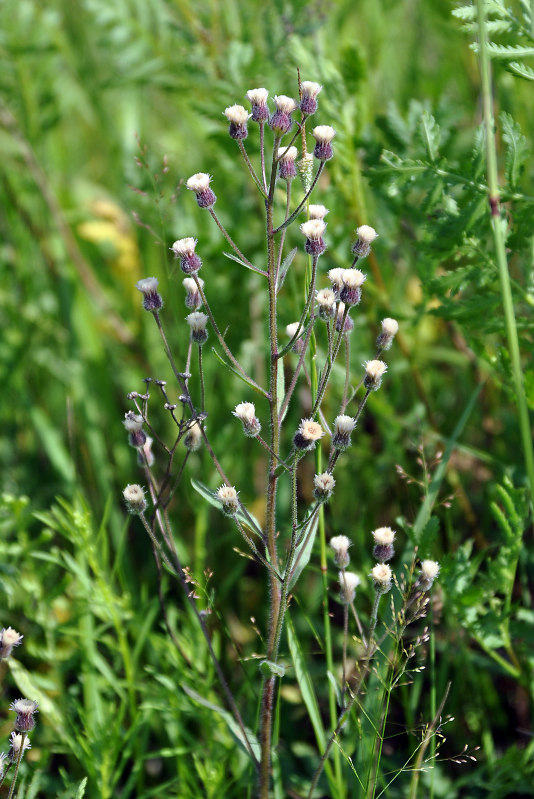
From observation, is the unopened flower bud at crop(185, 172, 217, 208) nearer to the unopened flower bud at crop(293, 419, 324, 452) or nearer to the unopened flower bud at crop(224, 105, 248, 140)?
the unopened flower bud at crop(224, 105, 248, 140)

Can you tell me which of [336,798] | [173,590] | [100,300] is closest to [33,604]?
[173,590]

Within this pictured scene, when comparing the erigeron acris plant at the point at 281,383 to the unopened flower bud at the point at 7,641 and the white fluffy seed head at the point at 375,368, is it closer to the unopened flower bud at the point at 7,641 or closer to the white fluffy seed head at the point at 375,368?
the white fluffy seed head at the point at 375,368

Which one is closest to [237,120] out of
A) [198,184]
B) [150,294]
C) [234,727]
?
[198,184]

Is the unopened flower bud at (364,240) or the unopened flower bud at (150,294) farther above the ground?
the unopened flower bud at (364,240)

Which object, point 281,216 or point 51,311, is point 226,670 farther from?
point 51,311

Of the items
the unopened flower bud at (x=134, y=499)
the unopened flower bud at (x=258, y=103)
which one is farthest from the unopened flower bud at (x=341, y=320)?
the unopened flower bud at (x=134, y=499)

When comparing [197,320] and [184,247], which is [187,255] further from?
[197,320]
